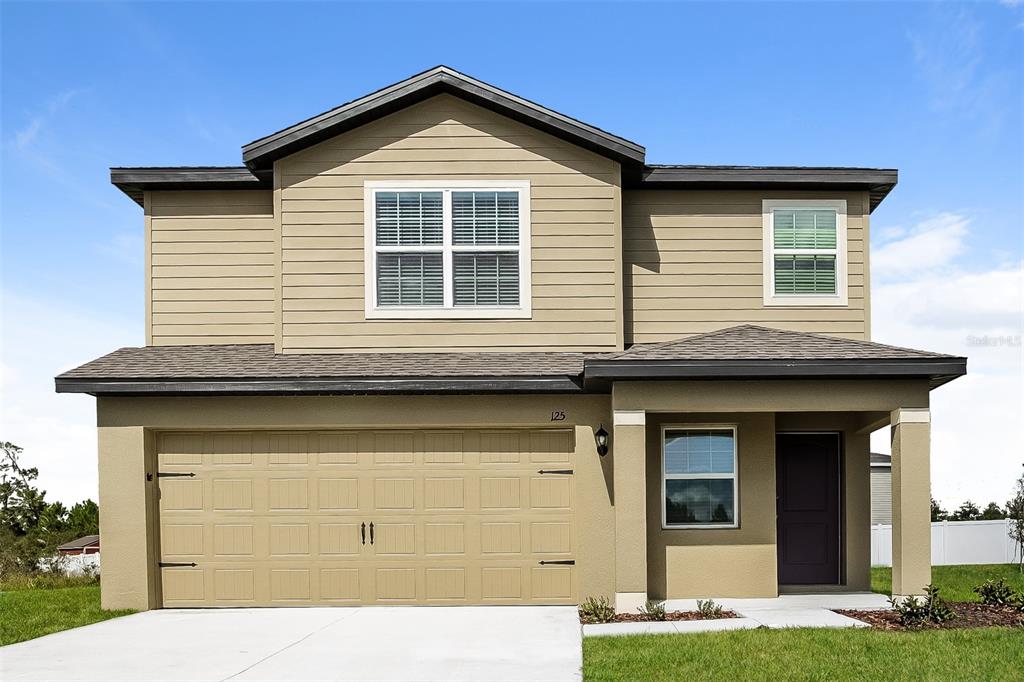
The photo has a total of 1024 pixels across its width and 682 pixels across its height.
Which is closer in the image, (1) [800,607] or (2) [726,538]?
(1) [800,607]

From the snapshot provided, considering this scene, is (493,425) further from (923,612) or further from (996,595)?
(996,595)

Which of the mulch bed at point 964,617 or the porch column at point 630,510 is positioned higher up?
the porch column at point 630,510

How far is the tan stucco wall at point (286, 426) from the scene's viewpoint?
11922 millimetres

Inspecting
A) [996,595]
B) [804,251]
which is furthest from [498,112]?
[996,595]

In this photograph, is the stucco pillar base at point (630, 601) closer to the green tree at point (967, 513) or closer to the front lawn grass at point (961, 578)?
the front lawn grass at point (961, 578)

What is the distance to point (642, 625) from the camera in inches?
404

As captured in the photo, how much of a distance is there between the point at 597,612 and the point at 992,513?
1563cm

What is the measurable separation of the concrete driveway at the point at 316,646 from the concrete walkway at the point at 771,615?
69cm

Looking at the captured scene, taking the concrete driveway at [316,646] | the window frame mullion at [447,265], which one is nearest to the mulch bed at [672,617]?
the concrete driveway at [316,646]

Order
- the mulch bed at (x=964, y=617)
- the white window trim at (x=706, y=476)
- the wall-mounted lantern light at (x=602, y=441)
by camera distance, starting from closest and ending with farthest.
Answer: the mulch bed at (x=964, y=617) < the wall-mounted lantern light at (x=602, y=441) < the white window trim at (x=706, y=476)

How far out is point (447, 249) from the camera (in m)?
12.6

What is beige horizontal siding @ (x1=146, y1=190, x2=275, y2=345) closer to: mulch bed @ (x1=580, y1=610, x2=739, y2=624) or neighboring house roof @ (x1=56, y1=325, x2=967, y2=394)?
neighboring house roof @ (x1=56, y1=325, x2=967, y2=394)

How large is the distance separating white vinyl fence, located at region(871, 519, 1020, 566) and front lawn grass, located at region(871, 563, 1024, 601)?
417 mm

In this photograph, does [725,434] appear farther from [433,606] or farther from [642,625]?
[433,606]
